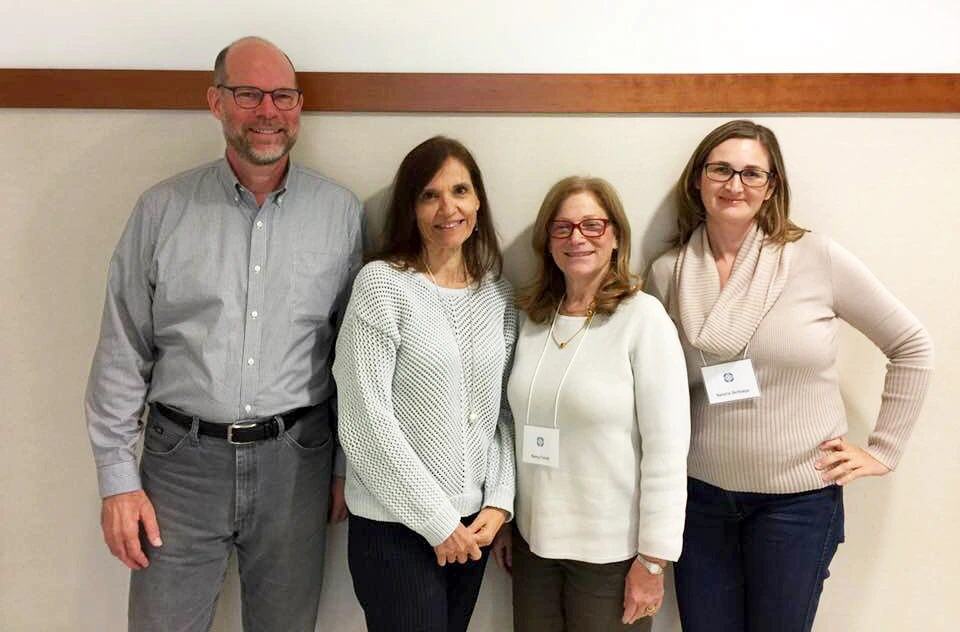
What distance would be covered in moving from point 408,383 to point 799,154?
4.20ft

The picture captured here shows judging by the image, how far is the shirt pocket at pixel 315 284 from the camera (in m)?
1.55

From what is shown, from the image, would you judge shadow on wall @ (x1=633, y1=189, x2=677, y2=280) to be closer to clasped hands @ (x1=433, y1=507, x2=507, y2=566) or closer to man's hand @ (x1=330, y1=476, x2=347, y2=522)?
clasped hands @ (x1=433, y1=507, x2=507, y2=566)

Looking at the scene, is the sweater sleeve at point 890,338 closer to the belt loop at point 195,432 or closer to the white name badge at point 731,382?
the white name badge at point 731,382

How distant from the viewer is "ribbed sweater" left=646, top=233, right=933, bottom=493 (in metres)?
1.51

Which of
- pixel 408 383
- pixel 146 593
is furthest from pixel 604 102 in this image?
pixel 146 593

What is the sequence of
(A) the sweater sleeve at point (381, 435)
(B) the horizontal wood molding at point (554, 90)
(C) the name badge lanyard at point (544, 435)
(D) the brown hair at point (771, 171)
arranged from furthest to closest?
(B) the horizontal wood molding at point (554, 90) → (D) the brown hair at point (771, 171) → (C) the name badge lanyard at point (544, 435) → (A) the sweater sleeve at point (381, 435)

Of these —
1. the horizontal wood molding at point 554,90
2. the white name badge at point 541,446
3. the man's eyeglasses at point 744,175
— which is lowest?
the white name badge at point 541,446

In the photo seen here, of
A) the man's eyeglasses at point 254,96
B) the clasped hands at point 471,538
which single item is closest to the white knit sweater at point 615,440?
the clasped hands at point 471,538

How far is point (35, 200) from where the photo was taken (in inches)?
70.3

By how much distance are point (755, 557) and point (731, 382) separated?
434 millimetres

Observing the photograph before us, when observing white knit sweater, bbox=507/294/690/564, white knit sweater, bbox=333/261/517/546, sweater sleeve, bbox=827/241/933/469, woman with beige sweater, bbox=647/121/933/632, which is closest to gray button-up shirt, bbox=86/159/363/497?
white knit sweater, bbox=333/261/517/546

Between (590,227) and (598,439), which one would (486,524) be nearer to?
(598,439)

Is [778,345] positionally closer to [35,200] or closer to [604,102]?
[604,102]

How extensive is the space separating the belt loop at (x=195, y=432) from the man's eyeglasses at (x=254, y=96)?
2.52 feet
